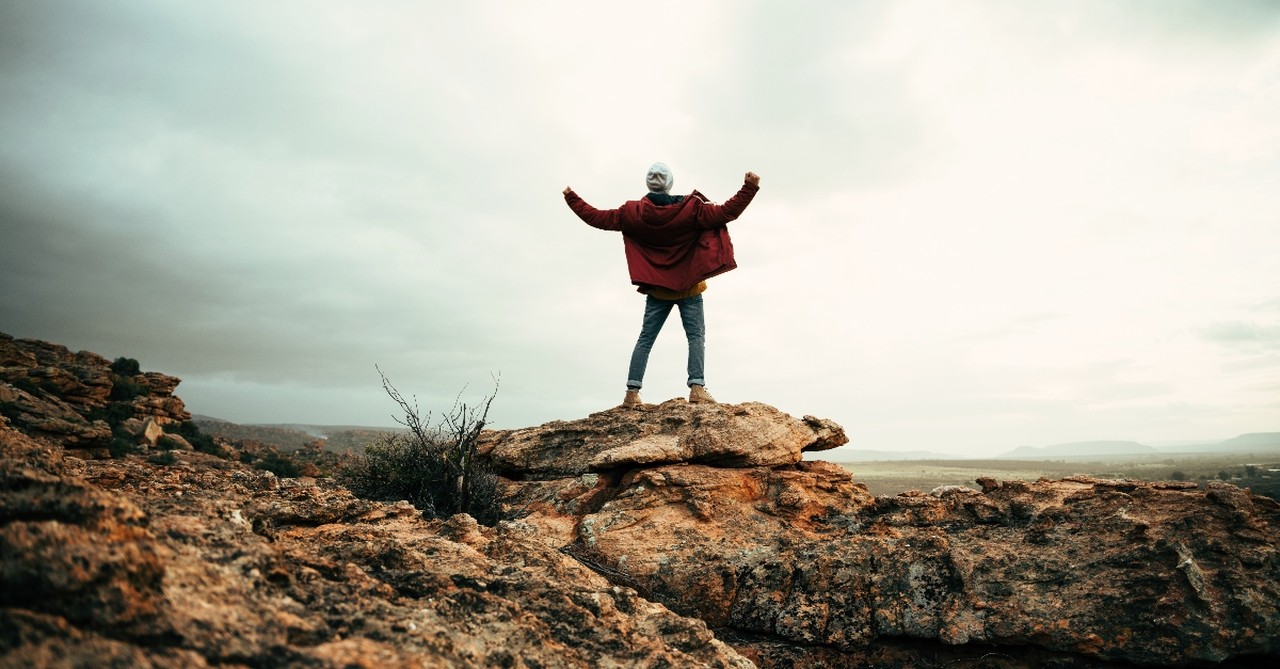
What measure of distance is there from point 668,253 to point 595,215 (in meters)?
1.18

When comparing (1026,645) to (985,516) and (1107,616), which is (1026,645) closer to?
(1107,616)

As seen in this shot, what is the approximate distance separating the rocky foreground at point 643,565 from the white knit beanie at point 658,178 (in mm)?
3100

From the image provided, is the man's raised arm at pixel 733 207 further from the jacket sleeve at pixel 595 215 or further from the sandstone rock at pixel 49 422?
the sandstone rock at pixel 49 422

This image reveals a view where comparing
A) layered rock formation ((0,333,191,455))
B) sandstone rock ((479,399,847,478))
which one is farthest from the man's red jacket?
layered rock formation ((0,333,191,455))

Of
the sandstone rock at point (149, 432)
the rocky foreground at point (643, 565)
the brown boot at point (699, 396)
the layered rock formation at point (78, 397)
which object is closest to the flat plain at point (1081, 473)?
the brown boot at point (699, 396)

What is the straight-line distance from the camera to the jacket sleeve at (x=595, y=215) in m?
8.52

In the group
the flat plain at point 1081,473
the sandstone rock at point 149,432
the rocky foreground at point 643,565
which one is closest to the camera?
the rocky foreground at point 643,565


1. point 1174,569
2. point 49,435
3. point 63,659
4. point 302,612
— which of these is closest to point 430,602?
point 302,612

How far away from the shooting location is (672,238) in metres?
8.38

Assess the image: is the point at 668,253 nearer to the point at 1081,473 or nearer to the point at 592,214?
the point at 592,214

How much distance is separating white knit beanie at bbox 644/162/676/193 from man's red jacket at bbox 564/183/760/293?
0.70 feet

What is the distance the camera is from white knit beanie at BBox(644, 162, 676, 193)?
8.48 metres

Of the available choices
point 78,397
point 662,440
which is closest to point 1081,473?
point 662,440

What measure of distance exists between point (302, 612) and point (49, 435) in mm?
21948
